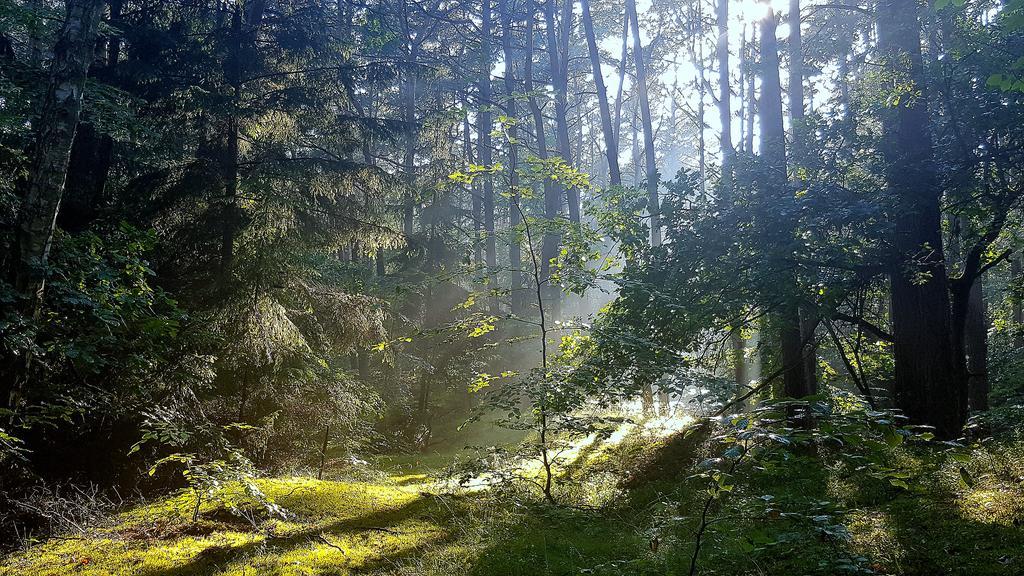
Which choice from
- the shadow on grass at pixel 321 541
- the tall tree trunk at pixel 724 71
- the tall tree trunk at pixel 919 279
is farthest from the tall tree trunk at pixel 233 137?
the tall tree trunk at pixel 724 71

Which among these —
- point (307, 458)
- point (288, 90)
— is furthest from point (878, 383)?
point (288, 90)

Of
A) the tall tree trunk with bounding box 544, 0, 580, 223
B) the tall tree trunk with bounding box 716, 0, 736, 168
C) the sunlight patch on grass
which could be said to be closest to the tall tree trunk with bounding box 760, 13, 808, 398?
the sunlight patch on grass

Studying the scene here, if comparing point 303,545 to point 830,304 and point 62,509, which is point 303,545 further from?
point 830,304

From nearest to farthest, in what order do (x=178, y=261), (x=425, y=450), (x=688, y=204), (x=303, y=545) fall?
1. (x=303, y=545)
2. (x=688, y=204)
3. (x=178, y=261)
4. (x=425, y=450)

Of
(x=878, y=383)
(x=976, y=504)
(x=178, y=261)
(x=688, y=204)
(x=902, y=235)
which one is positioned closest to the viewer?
(x=976, y=504)

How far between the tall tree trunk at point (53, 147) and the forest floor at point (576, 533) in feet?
7.74

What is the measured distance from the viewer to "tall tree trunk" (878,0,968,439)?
21.6 feet

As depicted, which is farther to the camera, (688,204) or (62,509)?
(688,204)

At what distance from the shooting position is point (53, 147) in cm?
502

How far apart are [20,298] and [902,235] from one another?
8.99m

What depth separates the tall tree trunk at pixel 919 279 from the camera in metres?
6.58

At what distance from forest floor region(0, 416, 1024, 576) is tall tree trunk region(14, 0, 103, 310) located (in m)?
2.36

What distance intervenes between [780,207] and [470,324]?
3.94m

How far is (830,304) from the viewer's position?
7.13 metres
